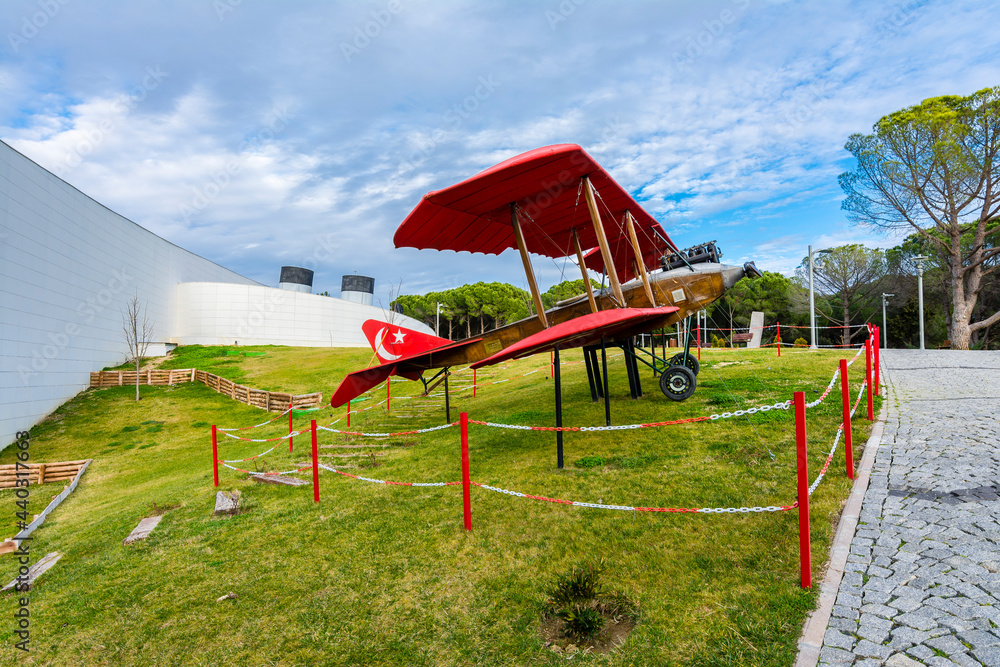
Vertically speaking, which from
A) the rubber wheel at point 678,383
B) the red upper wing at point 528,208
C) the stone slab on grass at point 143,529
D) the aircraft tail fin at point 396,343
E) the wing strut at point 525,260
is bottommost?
the stone slab on grass at point 143,529

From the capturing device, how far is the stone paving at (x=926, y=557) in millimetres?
2602

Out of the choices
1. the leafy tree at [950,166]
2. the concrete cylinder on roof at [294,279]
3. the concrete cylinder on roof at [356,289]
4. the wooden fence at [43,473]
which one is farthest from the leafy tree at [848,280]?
the concrete cylinder on roof at [294,279]

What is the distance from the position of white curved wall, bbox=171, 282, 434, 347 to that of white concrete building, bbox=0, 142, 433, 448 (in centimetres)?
9

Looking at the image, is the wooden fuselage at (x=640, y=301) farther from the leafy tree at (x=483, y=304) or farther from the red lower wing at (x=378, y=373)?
the leafy tree at (x=483, y=304)

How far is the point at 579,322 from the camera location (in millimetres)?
6207

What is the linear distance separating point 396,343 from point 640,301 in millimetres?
5148

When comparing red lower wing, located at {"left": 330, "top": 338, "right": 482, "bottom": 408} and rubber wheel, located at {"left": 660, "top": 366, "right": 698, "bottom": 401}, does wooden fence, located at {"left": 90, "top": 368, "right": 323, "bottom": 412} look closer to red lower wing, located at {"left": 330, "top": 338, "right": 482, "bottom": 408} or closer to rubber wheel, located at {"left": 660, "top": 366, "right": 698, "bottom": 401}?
red lower wing, located at {"left": 330, "top": 338, "right": 482, "bottom": 408}

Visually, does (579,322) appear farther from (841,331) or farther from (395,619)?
(841,331)

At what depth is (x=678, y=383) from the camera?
8.88 metres

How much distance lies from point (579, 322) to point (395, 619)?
4.01 metres

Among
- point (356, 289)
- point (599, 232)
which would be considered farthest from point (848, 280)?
point (356, 289)

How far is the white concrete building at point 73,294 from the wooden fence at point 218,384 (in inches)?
43.1

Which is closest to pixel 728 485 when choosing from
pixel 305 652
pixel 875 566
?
pixel 875 566

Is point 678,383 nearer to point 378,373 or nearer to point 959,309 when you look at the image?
point 378,373
